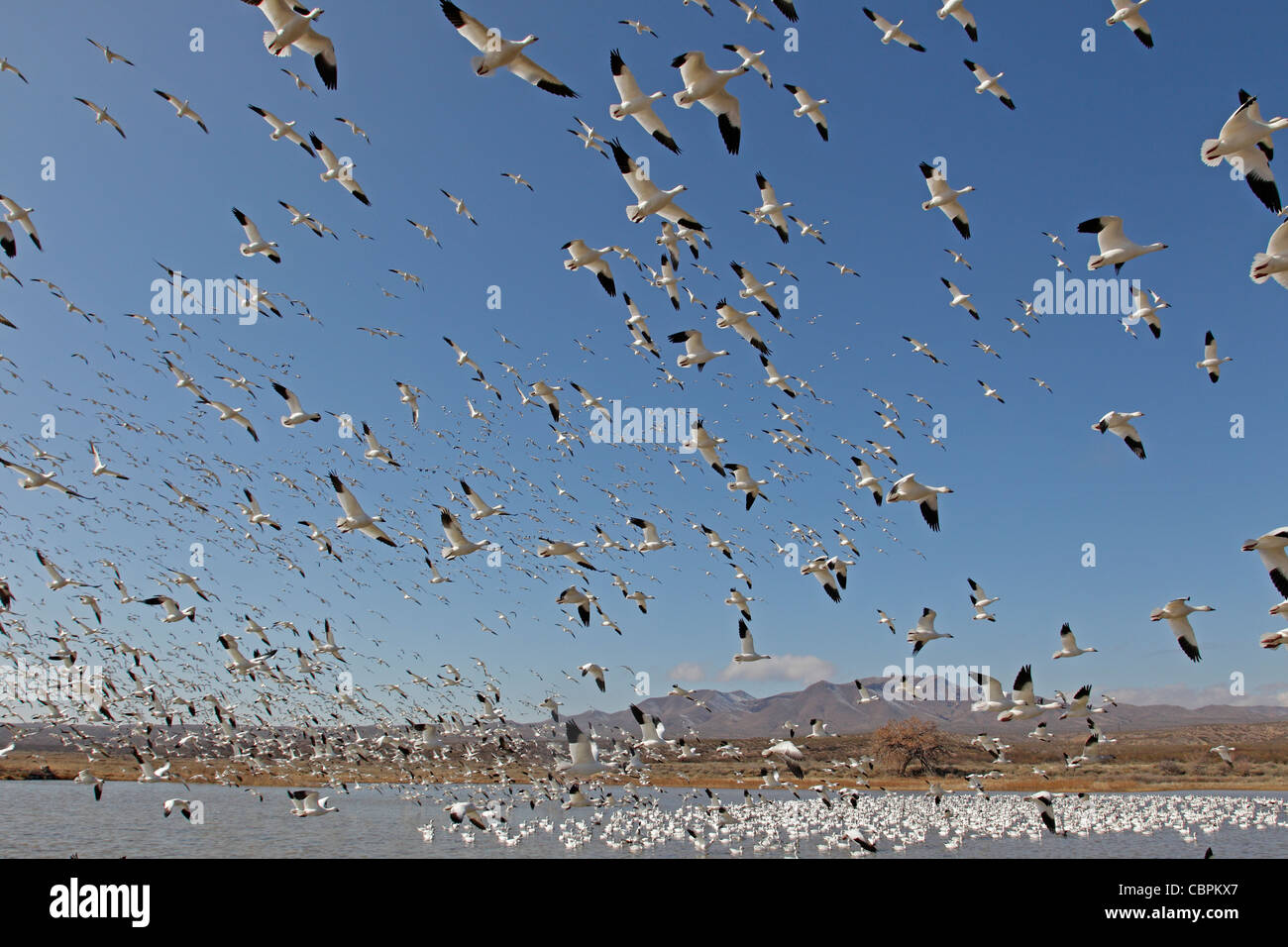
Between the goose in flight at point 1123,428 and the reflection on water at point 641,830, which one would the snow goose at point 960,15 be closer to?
the goose in flight at point 1123,428

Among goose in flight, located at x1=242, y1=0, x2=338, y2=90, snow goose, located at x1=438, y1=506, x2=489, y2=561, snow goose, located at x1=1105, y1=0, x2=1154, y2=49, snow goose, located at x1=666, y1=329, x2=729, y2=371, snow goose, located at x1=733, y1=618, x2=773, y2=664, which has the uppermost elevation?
snow goose, located at x1=1105, y1=0, x2=1154, y2=49

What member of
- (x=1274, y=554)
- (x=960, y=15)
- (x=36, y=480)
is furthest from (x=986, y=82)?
(x=36, y=480)

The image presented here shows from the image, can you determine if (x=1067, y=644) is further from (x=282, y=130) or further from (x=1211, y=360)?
(x=282, y=130)

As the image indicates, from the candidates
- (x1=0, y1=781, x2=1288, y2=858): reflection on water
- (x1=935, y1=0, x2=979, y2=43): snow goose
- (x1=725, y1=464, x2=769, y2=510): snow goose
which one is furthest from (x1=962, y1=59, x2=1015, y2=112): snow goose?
(x1=0, y1=781, x2=1288, y2=858): reflection on water

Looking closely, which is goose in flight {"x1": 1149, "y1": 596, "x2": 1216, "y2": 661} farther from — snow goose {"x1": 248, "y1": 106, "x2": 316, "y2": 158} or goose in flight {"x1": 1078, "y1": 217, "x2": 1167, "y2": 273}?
snow goose {"x1": 248, "y1": 106, "x2": 316, "y2": 158}

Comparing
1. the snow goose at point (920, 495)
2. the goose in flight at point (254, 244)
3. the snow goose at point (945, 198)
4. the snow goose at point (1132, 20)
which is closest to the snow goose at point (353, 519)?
the goose in flight at point (254, 244)

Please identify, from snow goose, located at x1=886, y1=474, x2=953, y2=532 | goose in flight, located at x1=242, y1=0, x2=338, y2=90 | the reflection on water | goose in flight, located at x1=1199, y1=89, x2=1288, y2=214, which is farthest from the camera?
the reflection on water
